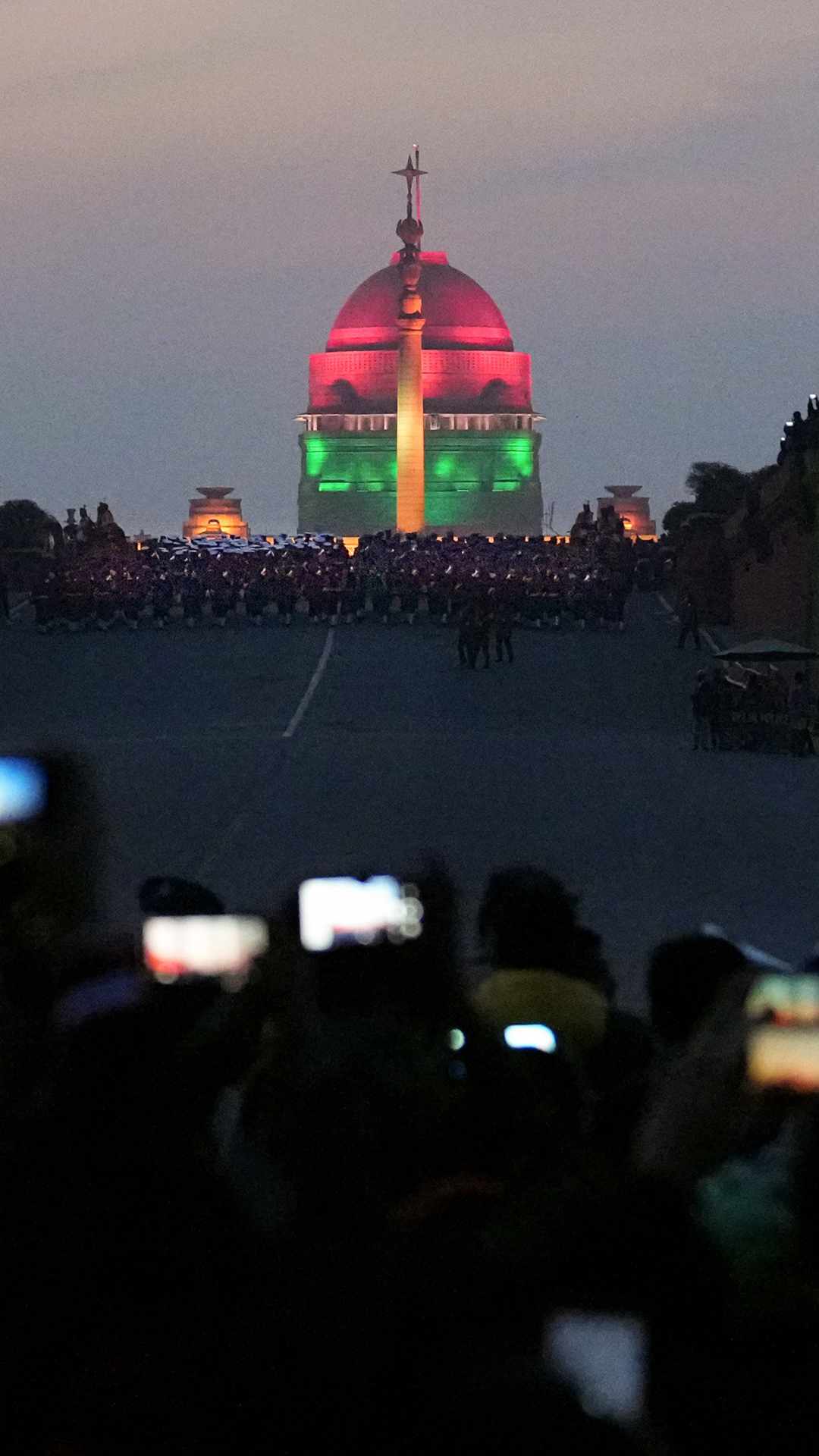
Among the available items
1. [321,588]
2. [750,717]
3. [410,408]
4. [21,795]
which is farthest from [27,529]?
[21,795]

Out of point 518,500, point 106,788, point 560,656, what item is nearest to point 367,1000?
point 106,788

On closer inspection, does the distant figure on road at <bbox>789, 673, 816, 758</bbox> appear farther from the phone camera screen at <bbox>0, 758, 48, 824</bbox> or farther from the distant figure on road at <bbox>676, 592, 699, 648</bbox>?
the phone camera screen at <bbox>0, 758, 48, 824</bbox>

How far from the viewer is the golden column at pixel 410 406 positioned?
493ft

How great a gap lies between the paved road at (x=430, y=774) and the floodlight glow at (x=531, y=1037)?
7704 mm

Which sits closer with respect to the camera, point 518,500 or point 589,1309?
point 589,1309

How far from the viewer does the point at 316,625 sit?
2638 inches

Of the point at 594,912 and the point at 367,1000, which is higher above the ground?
the point at 367,1000

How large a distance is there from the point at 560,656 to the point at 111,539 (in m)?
41.2

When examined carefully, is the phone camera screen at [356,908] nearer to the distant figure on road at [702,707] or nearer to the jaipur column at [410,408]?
the distant figure on road at [702,707]

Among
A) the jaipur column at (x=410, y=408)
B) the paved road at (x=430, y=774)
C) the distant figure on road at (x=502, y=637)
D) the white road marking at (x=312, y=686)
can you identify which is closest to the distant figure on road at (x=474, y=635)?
the paved road at (x=430, y=774)

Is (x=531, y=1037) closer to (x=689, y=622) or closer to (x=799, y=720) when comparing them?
(x=799, y=720)

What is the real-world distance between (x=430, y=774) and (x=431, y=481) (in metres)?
162

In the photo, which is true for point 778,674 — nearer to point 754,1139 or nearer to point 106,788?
point 106,788

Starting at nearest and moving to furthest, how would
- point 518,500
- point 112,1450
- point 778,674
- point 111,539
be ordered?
point 112,1450 → point 778,674 → point 111,539 → point 518,500
